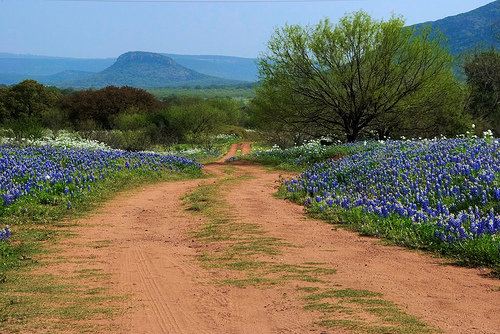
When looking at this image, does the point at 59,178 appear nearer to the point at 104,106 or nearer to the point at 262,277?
the point at 262,277

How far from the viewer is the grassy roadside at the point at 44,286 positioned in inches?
175

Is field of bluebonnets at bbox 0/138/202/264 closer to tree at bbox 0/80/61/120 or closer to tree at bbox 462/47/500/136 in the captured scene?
tree at bbox 462/47/500/136

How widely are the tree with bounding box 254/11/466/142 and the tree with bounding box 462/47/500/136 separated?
488 inches

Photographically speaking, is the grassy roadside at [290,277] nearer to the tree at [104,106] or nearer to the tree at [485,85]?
the tree at [485,85]

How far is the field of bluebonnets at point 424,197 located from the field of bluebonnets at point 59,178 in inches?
207

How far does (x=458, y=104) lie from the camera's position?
31.7 metres

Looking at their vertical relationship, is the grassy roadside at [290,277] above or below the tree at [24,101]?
below

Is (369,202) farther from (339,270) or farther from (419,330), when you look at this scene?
(419,330)

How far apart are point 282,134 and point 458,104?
591 inches

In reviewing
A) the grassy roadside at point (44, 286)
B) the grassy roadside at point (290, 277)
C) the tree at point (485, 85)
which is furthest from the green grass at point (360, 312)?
the tree at point (485, 85)

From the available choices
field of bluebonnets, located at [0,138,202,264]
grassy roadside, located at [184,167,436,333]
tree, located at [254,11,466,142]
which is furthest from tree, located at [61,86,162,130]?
grassy roadside, located at [184,167,436,333]

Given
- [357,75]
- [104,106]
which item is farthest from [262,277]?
[104,106]

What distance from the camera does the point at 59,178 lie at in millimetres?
12508

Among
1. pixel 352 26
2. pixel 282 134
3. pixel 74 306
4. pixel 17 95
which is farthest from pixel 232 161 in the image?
pixel 17 95
